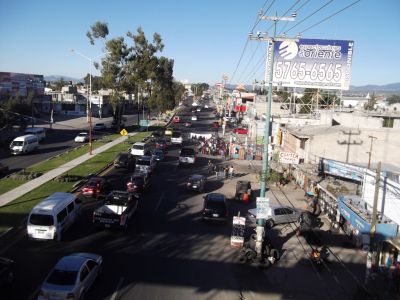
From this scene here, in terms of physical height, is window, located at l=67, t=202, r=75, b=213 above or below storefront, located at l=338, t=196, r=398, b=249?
below

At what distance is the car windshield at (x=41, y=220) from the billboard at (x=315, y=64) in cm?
1729

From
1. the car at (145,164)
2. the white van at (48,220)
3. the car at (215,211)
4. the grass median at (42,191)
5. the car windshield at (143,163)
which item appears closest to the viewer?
the white van at (48,220)

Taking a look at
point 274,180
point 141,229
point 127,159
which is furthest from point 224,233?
point 127,159

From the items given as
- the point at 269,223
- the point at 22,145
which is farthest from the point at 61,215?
the point at 22,145

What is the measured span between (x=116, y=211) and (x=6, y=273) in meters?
8.00

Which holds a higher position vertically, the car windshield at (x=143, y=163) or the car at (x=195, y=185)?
the car windshield at (x=143, y=163)

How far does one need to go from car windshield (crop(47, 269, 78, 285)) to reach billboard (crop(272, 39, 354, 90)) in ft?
62.8

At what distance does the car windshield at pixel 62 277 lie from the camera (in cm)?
1319

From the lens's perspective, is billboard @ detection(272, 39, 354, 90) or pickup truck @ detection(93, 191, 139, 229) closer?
pickup truck @ detection(93, 191, 139, 229)

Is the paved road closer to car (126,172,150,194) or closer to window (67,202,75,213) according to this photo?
window (67,202,75,213)

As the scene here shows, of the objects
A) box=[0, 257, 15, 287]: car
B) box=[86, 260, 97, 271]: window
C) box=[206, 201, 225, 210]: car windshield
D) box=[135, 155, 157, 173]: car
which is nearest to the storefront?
box=[206, 201, 225, 210]: car windshield

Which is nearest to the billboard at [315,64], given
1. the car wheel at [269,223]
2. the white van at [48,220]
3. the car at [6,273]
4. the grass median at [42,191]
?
the car wheel at [269,223]

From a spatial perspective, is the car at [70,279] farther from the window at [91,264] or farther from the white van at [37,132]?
the white van at [37,132]

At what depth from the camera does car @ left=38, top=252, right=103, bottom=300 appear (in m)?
12.9
